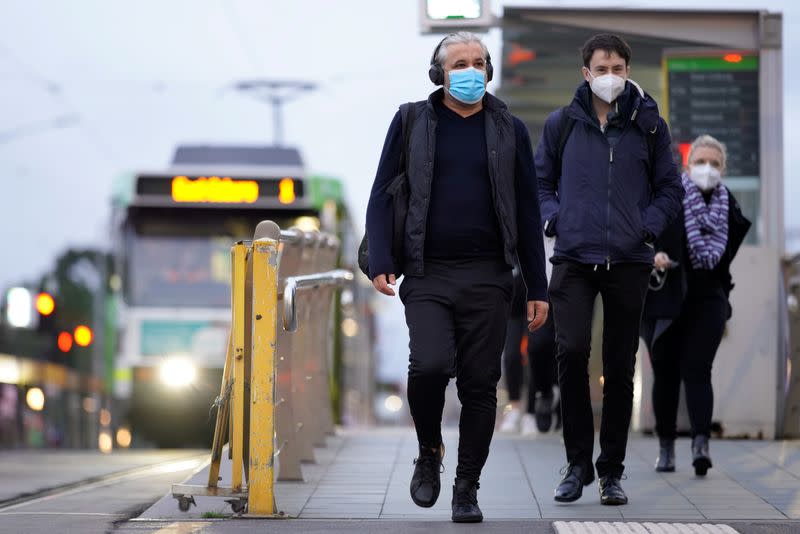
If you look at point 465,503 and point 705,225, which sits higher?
point 705,225

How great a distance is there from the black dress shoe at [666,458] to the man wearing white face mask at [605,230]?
1290mm

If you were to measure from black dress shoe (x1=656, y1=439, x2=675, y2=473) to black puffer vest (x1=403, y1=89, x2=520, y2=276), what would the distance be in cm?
232

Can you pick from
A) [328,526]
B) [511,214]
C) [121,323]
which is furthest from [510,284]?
[121,323]

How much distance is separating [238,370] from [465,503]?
113 cm

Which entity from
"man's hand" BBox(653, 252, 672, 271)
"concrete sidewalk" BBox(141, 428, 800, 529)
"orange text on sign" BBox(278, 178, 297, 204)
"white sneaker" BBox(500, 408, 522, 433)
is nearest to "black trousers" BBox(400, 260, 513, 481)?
"concrete sidewalk" BBox(141, 428, 800, 529)

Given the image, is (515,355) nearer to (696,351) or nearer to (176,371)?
(696,351)

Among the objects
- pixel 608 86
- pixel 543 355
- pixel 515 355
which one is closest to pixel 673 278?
pixel 608 86

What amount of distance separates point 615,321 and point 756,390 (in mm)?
4565

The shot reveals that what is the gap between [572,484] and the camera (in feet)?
21.8

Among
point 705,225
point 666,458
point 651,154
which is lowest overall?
point 666,458

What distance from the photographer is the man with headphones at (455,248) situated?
602 cm

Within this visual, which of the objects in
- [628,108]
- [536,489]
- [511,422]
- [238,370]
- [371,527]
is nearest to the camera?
[371,527]

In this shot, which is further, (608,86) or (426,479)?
(608,86)

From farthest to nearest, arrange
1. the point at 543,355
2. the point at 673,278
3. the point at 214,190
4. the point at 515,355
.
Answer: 1. the point at 214,190
2. the point at 515,355
3. the point at 543,355
4. the point at 673,278
